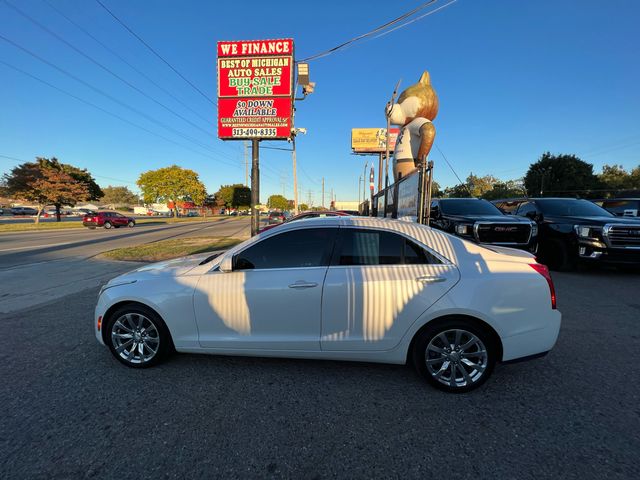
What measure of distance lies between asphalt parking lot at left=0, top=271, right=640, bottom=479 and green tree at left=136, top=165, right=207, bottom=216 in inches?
1771

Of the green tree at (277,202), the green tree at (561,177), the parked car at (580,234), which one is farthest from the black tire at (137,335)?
the green tree at (277,202)

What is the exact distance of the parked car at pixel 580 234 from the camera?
6.57 m

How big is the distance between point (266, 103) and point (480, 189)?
72354 millimetres

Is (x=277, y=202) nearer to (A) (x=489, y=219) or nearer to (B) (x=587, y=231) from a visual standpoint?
(A) (x=489, y=219)

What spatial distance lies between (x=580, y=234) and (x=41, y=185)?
41.3 m

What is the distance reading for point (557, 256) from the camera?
769cm

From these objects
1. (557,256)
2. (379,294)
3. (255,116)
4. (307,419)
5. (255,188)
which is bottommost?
(307,419)

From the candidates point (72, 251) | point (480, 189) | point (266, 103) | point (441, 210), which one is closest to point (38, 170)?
point (72, 251)

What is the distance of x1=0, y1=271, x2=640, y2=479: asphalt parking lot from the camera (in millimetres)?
1913

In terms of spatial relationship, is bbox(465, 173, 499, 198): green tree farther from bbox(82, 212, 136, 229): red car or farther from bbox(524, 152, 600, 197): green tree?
bbox(82, 212, 136, 229): red car

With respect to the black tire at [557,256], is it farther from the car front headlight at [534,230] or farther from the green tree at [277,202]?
the green tree at [277,202]

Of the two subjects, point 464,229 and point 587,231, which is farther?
point 464,229

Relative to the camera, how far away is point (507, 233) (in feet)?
24.5

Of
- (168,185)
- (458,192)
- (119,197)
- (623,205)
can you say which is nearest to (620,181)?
(458,192)
